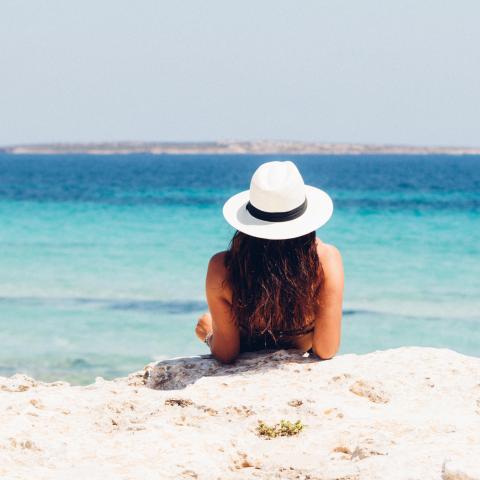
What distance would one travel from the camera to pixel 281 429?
287cm

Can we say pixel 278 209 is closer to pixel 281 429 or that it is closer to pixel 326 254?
pixel 326 254

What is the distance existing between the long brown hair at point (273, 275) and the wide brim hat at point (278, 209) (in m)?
0.09

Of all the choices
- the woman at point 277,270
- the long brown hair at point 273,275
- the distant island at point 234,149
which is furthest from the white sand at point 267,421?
the distant island at point 234,149

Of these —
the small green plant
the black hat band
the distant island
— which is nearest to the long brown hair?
the black hat band

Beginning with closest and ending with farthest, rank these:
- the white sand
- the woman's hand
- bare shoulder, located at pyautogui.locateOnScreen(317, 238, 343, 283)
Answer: the white sand
bare shoulder, located at pyautogui.locateOnScreen(317, 238, 343, 283)
the woman's hand

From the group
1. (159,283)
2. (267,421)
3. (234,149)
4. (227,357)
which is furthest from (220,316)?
(234,149)

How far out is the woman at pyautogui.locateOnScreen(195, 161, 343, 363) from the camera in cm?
334

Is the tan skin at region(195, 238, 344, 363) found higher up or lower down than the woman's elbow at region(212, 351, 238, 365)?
higher up

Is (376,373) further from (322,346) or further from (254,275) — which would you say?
(254,275)

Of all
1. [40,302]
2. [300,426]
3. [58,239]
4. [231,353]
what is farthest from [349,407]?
[58,239]

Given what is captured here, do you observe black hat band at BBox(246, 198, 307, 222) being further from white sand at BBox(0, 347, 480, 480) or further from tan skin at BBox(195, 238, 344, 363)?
white sand at BBox(0, 347, 480, 480)

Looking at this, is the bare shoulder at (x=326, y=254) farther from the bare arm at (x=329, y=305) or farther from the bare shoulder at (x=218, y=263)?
the bare shoulder at (x=218, y=263)

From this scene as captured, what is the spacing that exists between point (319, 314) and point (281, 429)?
802 mm

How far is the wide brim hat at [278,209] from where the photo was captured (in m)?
3.30
